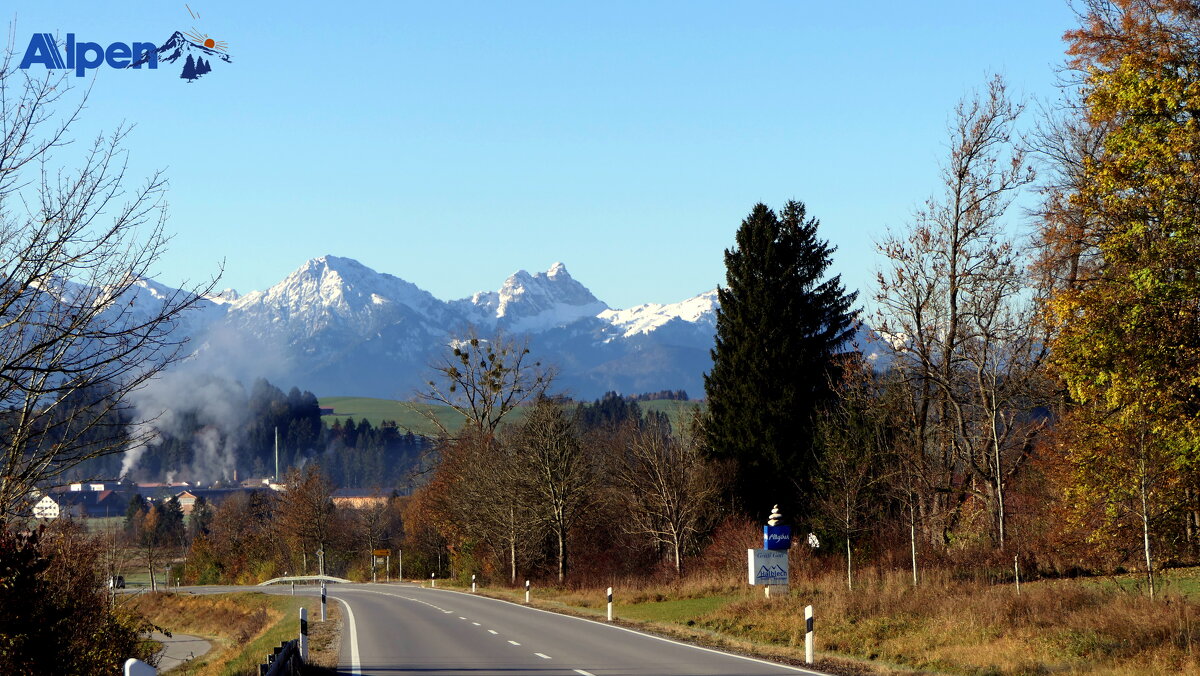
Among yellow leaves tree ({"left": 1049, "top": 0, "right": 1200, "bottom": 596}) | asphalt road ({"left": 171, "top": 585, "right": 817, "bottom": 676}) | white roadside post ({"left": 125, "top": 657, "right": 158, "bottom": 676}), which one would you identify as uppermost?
yellow leaves tree ({"left": 1049, "top": 0, "right": 1200, "bottom": 596})

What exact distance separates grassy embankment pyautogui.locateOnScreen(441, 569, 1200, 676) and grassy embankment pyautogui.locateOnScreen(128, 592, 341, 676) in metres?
8.44

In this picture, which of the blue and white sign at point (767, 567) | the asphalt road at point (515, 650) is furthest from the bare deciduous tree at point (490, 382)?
the blue and white sign at point (767, 567)

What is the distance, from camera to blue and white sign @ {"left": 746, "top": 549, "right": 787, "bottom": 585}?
31.7m

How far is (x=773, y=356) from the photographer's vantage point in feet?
195

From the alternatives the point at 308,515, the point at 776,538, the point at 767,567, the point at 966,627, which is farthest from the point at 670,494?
the point at 308,515

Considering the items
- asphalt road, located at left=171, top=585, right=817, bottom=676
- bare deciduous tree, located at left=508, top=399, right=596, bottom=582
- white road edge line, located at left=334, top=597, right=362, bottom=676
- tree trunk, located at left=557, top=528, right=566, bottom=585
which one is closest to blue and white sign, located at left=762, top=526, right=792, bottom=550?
asphalt road, located at left=171, top=585, right=817, bottom=676

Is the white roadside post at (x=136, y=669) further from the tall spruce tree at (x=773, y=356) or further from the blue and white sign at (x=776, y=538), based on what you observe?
the tall spruce tree at (x=773, y=356)

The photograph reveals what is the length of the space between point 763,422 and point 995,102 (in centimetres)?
2544

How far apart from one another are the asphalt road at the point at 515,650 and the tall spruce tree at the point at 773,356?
76.1 feet

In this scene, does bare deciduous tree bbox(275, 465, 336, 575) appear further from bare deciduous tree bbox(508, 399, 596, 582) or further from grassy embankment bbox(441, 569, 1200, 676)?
grassy embankment bbox(441, 569, 1200, 676)

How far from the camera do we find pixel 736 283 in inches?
2457

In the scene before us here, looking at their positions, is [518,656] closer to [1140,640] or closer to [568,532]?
[1140,640]

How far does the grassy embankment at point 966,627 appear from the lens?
16750mm

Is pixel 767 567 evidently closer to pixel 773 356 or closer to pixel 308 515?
pixel 773 356
